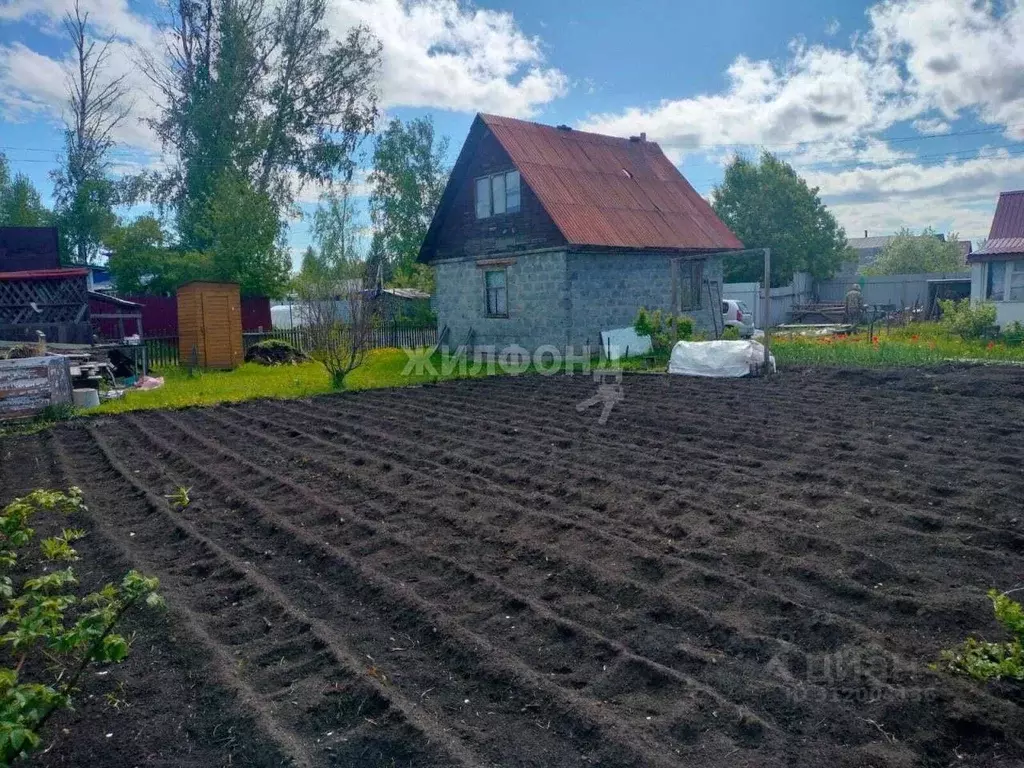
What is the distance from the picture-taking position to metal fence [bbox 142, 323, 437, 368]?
17.7m

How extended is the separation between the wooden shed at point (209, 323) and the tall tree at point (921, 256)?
40.4 metres

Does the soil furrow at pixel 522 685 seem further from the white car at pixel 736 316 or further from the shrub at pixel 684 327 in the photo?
the white car at pixel 736 316

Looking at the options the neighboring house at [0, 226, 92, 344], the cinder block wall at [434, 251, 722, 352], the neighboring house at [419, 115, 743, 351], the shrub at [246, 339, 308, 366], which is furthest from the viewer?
the shrub at [246, 339, 308, 366]

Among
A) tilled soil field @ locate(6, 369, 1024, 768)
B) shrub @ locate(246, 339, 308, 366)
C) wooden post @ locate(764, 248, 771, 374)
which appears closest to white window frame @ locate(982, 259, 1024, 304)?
wooden post @ locate(764, 248, 771, 374)

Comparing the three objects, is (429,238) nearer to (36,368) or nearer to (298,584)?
(36,368)

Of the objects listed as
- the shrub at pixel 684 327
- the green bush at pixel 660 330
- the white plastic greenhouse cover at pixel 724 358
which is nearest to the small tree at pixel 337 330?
the green bush at pixel 660 330

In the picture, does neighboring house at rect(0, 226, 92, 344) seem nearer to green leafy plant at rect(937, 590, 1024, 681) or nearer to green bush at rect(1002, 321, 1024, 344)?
green leafy plant at rect(937, 590, 1024, 681)

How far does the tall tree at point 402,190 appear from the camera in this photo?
3831 cm

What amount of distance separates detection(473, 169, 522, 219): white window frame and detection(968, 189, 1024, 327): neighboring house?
1259cm

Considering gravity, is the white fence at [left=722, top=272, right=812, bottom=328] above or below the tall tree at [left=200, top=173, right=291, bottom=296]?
below

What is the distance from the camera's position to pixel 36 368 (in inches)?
437

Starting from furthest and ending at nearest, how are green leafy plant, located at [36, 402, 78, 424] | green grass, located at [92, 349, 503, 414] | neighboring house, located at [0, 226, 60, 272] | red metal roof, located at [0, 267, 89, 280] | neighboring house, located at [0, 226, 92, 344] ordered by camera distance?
neighboring house, located at [0, 226, 60, 272]
neighboring house, located at [0, 226, 92, 344]
red metal roof, located at [0, 267, 89, 280]
green grass, located at [92, 349, 503, 414]
green leafy plant, located at [36, 402, 78, 424]

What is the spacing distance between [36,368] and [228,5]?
65.1ft

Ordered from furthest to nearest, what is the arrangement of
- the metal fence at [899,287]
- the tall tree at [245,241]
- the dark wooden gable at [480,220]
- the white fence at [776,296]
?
1. the white fence at [776,296]
2. the metal fence at [899,287]
3. the tall tree at [245,241]
4. the dark wooden gable at [480,220]
